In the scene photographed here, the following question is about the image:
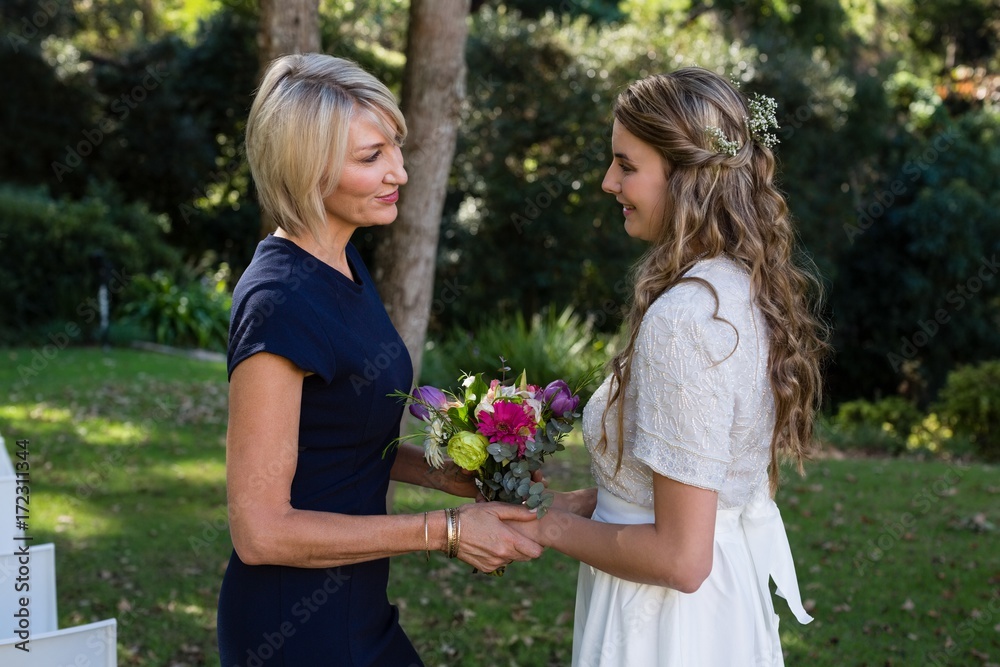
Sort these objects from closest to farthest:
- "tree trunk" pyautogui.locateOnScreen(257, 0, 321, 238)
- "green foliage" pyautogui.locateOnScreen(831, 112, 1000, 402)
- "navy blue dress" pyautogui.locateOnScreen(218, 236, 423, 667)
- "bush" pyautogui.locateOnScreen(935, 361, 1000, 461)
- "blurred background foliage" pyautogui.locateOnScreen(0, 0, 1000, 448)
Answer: "navy blue dress" pyautogui.locateOnScreen(218, 236, 423, 667) < "tree trunk" pyautogui.locateOnScreen(257, 0, 321, 238) < "bush" pyautogui.locateOnScreen(935, 361, 1000, 461) < "blurred background foliage" pyautogui.locateOnScreen(0, 0, 1000, 448) < "green foliage" pyautogui.locateOnScreen(831, 112, 1000, 402)

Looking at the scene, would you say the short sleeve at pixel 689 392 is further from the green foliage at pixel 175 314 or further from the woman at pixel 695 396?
the green foliage at pixel 175 314

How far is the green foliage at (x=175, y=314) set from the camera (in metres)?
15.1

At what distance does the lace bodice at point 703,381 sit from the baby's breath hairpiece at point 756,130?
0.89 feet

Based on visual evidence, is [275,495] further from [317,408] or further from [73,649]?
[73,649]

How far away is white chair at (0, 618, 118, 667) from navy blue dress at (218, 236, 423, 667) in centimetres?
46

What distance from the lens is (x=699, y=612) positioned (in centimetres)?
235

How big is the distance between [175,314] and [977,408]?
1197cm

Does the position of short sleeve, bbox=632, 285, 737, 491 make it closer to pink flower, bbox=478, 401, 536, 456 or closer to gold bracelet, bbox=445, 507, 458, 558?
pink flower, bbox=478, 401, 536, 456

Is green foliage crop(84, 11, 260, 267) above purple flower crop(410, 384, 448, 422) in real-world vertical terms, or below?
above

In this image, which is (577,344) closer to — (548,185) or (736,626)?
(548,185)

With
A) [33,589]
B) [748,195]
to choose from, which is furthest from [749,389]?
[33,589]

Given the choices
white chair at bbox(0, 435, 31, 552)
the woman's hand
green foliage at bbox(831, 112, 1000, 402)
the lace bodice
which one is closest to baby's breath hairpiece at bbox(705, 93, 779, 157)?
the lace bodice

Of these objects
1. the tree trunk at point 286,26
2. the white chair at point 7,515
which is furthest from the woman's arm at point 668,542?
the tree trunk at point 286,26

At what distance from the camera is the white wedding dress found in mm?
2094
